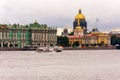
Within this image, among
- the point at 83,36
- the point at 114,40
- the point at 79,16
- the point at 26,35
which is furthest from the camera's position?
the point at 114,40

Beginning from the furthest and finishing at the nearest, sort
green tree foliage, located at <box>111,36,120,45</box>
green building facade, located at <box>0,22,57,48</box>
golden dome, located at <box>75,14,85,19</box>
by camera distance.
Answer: green tree foliage, located at <box>111,36,120,45</box> → golden dome, located at <box>75,14,85,19</box> → green building facade, located at <box>0,22,57,48</box>

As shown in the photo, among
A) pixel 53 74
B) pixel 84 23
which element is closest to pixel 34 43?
pixel 84 23

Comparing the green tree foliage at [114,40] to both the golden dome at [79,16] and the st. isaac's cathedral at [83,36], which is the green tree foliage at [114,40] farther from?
the golden dome at [79,16]

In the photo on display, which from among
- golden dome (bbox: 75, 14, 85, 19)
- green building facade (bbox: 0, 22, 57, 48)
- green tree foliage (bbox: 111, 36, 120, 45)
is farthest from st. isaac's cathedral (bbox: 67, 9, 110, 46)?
green building facade (bbox: 0, 22, 57, 48)

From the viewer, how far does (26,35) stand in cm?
11562

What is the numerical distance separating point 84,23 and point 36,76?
11472 cm

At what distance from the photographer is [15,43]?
112188 mm

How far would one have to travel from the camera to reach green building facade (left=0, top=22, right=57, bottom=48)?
110125 millimetres

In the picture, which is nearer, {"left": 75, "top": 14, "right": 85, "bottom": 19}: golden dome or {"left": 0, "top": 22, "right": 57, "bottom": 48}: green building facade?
{"left": 0, "top": 22, "right": 57, "bottom": 48}: green building facade

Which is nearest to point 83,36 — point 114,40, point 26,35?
point 114,40

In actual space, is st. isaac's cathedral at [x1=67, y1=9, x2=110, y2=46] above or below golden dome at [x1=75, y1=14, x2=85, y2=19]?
below

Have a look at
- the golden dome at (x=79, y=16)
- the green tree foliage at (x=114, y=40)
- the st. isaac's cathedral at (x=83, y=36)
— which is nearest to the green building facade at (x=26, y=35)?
the st. isaac's cathedral at (x=83, y=36)

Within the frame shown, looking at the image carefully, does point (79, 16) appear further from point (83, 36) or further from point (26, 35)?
point (26, 35)

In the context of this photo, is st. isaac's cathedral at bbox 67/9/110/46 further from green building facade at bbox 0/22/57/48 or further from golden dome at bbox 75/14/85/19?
green building facade at bbox 0/22/57/48
